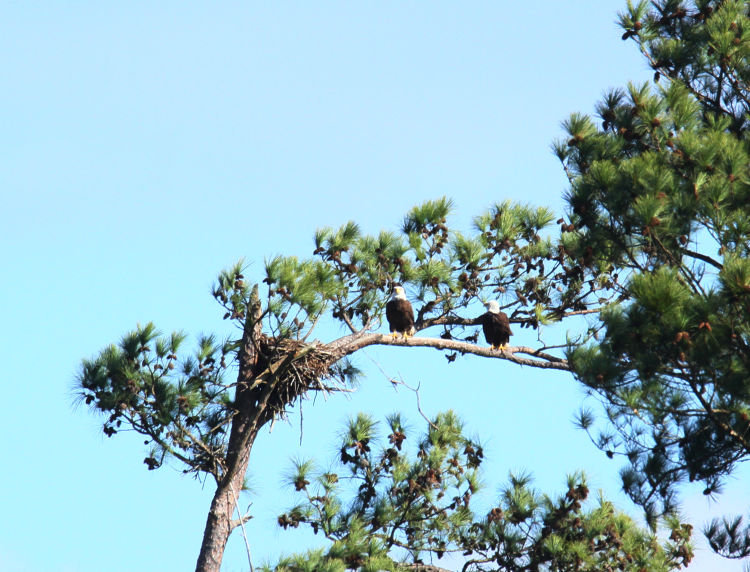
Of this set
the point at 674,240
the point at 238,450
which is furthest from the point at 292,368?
the point at 674,240

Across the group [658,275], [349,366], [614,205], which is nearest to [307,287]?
[349,366]

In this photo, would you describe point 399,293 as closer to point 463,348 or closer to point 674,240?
point 463,348

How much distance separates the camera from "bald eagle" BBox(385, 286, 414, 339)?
825cm

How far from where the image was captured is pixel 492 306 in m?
8.30

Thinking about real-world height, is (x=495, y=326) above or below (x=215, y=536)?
above

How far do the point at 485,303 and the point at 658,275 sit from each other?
8.62 ft

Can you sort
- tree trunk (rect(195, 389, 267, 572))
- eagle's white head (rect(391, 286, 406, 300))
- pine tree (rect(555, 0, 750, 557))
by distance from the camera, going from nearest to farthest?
pine tree (rect(555, 0, 750, 557)) → tree trunk (rect(195, 389, 267, 572)) → eagle's white head (rect(391, 286, 406, 300))

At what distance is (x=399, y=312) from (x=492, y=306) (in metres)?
0.73

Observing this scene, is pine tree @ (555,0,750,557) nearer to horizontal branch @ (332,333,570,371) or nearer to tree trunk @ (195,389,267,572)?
Answer: horizontal branch @ (332,333,570,371)

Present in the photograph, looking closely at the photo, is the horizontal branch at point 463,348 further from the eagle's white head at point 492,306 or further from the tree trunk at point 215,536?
the tree trunk at point 215,536

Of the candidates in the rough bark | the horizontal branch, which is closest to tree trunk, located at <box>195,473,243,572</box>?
the rough bark

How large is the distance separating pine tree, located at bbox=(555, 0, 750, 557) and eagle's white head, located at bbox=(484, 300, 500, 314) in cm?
84

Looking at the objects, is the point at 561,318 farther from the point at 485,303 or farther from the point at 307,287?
the point at 307,287

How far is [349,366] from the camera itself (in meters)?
8.48
